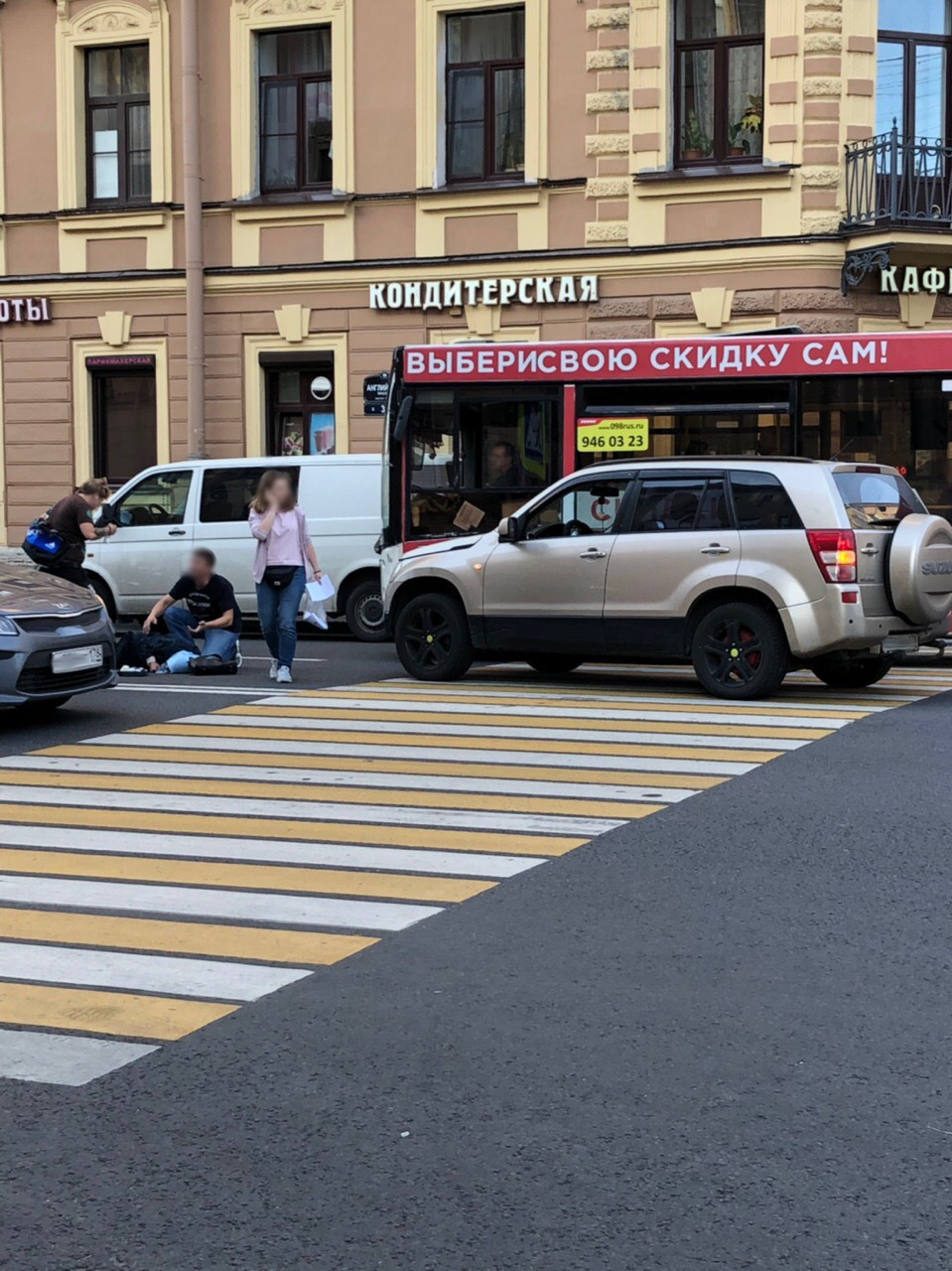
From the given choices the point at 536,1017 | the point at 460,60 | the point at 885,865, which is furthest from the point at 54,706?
the point at 460,60

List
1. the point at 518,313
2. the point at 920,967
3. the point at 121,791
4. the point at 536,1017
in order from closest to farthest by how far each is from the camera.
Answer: the point at 536,1017
the point at 920,967
the point at 121,791
the point at 518,313

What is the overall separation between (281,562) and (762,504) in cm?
390

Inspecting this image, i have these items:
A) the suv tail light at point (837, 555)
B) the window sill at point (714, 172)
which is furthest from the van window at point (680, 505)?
the window sill at point (714, 172)

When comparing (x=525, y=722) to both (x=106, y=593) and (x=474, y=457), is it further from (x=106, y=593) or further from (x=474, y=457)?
(x=106, y=593)

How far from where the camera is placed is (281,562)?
13016 millimetres

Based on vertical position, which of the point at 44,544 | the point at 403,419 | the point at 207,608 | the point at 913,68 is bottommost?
the point at 207,608

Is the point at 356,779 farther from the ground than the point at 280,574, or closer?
closer

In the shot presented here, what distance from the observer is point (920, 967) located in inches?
203

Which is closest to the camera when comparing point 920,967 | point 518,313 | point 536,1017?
point 536,1017

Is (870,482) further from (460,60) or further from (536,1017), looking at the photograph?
(460,60)

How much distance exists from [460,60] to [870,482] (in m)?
12.8

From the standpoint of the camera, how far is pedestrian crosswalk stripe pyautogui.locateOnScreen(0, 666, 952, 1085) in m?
5.09

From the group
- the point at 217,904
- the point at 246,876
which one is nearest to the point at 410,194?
the point at 246,876

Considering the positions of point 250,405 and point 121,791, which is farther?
point 250,405
